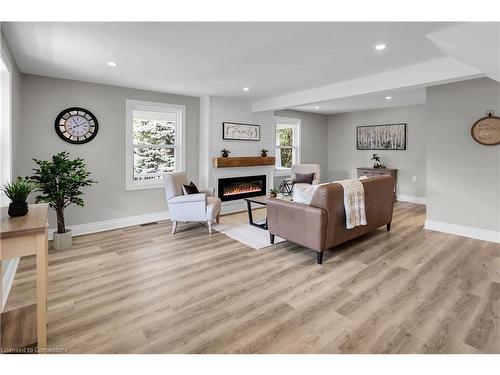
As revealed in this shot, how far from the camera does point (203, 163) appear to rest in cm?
548

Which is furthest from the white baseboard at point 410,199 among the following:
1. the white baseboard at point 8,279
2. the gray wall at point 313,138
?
the white baseboard at point 8,279

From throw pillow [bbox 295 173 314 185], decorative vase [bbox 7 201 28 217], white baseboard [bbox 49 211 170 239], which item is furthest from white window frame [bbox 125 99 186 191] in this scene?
decorative vase [bbox 7 201 28 217]

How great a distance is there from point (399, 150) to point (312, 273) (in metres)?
5.20

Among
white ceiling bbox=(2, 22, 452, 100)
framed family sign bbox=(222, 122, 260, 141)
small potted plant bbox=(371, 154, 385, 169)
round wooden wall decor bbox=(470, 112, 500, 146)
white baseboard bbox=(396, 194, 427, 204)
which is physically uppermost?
white ceiling bbox=(2, 22, 452, 100)

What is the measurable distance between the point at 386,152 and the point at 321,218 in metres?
4.94

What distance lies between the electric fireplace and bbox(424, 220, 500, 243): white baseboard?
3.32 meters

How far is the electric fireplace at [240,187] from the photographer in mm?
5704

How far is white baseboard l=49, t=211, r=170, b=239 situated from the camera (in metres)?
4.18

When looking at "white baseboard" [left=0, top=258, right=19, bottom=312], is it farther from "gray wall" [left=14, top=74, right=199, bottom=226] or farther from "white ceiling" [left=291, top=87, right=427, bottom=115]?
"white ceiling" [left=291, top=87, right=427, bottom=115]

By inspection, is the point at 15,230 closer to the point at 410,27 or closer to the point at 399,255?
the point at 410,27

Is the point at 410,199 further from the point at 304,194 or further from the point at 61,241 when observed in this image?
the point at 61,241

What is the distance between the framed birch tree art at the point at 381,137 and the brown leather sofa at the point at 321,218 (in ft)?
11.4
